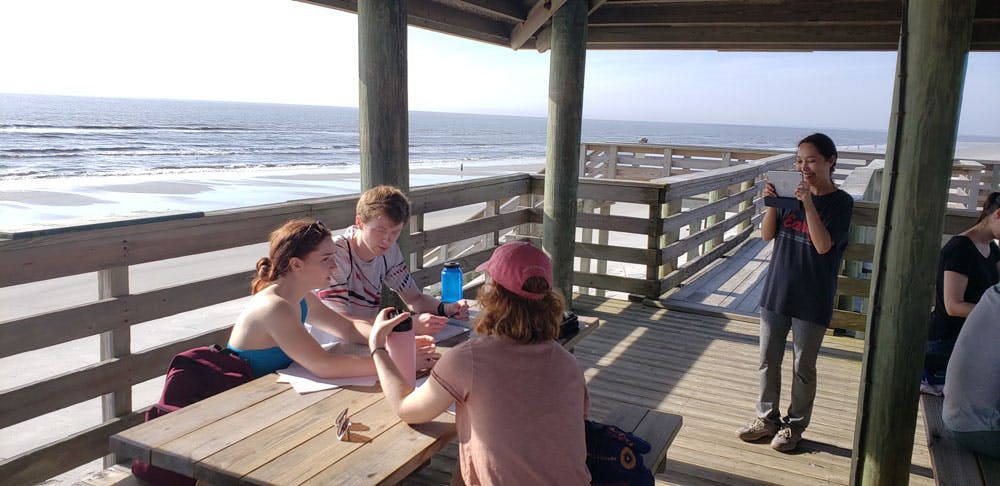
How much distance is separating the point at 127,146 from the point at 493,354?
3654 centimetres

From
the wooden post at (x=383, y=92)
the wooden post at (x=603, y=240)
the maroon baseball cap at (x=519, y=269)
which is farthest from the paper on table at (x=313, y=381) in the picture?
the wooden post at (x=603, y=240)

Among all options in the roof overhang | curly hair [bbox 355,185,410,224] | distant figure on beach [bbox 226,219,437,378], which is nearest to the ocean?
the roof overhang

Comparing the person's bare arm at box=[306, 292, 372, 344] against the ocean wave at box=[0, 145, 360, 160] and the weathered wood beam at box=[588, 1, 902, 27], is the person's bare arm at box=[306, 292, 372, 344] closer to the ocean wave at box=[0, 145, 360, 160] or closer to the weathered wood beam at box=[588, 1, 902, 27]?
the weathered wood beam at box=[588, 1, 902, 27]

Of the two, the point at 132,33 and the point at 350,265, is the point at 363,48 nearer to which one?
the point at 350,265

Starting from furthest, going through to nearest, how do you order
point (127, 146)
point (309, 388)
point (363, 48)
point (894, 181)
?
1. point (127, 146)
2. point (363, 48)
3. point (894, 181)
4. point (309, 388)

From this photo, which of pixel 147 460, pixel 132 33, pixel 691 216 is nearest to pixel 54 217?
pixel 691 216

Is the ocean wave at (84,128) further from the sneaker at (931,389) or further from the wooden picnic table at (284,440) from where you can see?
the sneaker at (931,389)

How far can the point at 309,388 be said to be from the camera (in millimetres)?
2146

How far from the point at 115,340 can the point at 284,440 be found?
5.46 feet

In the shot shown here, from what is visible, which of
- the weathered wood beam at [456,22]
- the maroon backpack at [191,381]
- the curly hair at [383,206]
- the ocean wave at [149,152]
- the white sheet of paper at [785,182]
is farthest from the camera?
the ocean wave at [149,152]

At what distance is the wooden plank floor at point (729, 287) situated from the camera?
6624 mm

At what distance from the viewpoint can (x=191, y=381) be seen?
217cm

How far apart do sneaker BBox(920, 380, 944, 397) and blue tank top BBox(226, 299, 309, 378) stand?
251 centimetres

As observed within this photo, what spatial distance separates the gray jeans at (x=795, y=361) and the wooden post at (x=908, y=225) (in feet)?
2.30
